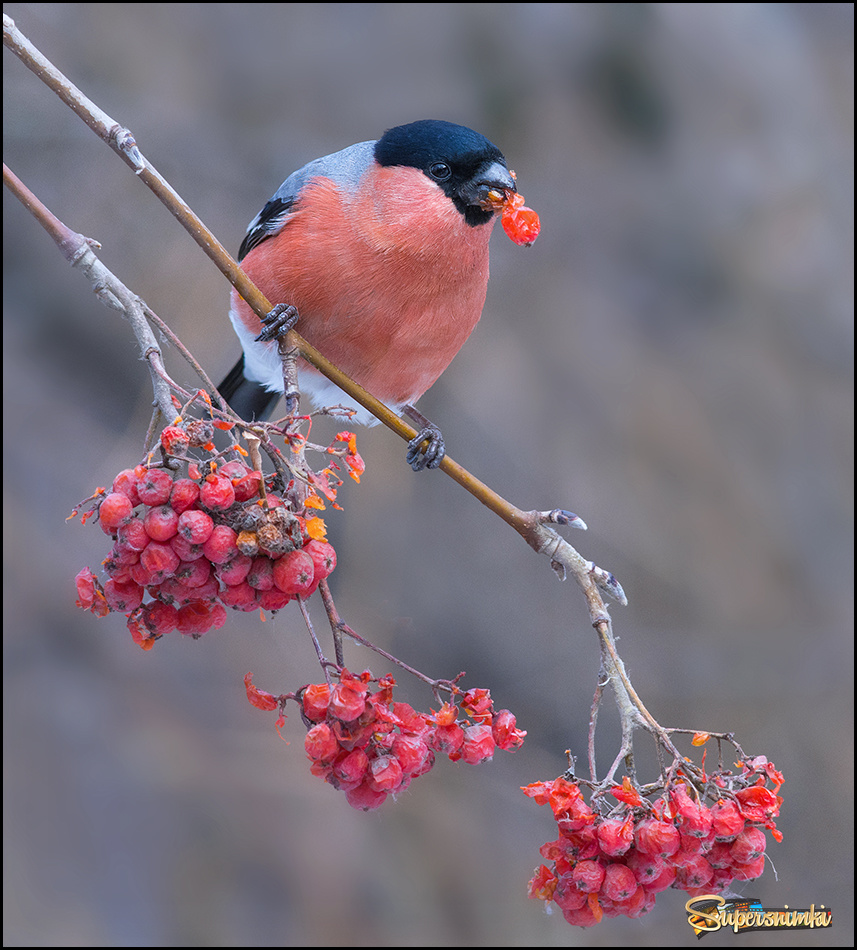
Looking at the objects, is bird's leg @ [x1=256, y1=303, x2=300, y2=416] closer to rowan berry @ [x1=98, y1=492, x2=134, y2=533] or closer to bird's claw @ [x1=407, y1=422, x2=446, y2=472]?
rowan berry @ [x1=98, y1=492, x2=134, y2=533]

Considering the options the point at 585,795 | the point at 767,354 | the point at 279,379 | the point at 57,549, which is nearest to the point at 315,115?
the point at 279,379

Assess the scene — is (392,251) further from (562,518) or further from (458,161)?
(562,518)

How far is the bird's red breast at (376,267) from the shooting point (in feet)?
5.60

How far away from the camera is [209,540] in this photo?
981 millimetres

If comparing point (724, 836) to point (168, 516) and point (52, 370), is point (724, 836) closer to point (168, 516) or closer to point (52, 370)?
point (168, 516)

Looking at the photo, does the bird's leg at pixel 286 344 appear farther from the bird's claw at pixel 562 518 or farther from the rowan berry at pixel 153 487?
Result: the bird's claw at pixel 562 518

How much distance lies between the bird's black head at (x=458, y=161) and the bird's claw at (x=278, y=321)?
370 millimetres

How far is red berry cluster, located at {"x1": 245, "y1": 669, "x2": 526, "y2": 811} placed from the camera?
3.37 feet

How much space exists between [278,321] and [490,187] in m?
0.47

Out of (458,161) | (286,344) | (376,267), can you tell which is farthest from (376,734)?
(458,161)

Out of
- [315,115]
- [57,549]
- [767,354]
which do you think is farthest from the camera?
[767,354]

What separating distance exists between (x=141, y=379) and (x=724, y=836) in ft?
7.84

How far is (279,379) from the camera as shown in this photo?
2152mm

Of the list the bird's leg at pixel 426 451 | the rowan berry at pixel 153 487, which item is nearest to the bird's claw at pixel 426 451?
the bird's leg at pixel 426 451
